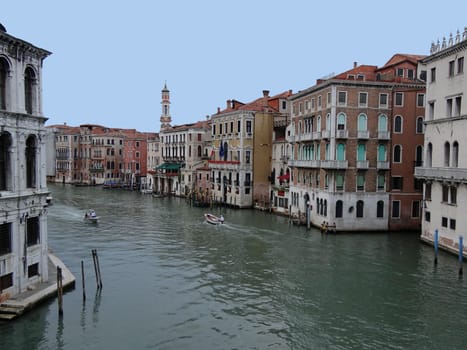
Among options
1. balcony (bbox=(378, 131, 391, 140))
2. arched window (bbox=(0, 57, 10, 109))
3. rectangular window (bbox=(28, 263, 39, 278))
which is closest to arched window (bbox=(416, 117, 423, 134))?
balcony (bbox=(378, 131, 391, 140))

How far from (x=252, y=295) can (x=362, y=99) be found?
55.4 ft

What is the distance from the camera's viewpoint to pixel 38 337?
42.0 feet

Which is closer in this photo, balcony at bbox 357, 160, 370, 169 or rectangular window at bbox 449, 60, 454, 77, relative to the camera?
rectangular window at bbox 449, 60, 454, 77

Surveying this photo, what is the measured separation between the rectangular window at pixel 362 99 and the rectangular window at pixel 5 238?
2191cm

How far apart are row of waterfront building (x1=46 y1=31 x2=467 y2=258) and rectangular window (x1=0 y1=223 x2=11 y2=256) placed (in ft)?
61.8

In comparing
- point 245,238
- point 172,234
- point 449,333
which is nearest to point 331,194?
point 245,238

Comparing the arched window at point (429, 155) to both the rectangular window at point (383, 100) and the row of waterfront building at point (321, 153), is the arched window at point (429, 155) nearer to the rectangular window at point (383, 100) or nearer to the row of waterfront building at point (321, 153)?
the row of waterfront building at point (321, 153)

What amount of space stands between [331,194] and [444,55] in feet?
33.6

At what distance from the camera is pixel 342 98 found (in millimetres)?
→ 29328

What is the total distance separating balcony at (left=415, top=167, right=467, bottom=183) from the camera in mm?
21725

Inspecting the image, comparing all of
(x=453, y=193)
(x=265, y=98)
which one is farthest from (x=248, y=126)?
(x=453, y=193)

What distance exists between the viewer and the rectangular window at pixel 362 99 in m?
29.4

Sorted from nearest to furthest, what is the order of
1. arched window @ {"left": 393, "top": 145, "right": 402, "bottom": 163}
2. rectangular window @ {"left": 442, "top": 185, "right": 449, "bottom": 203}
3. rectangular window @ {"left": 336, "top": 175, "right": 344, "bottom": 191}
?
rectangular window @ {"left": 442, "top": 185, "right": 449, "bottom": 203}, rectangular window @ {"left": 336, "top": 175, "right": 344, "bottom": 191}, arched window @ {"left": 393, "top": 145, "right": 402, "bottom": 163}

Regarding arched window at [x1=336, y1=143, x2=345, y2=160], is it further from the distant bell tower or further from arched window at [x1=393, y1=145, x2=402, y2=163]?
the distant bell tower
